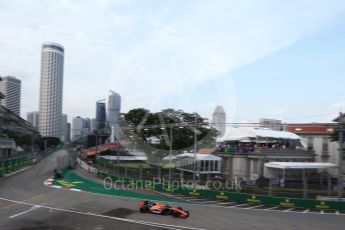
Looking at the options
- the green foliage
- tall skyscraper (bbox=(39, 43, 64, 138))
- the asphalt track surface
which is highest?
tall skyscraper (bbox=(39, 43, 64, 138))

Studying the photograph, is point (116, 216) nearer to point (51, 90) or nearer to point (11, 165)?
point (11, 165)

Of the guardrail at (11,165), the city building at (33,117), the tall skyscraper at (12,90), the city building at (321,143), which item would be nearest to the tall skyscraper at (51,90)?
the city building at (33,117)

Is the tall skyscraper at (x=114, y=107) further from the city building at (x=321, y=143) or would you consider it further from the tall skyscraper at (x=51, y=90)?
the tall skyscraper at (x=51, y=90)

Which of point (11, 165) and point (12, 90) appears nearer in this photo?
point (11, 165)

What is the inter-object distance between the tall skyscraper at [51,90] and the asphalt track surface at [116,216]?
121 m

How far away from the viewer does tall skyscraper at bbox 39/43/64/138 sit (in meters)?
157

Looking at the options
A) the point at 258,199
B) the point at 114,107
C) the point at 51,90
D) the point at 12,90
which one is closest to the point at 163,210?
the point at 258,199

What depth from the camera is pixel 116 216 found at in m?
26.2

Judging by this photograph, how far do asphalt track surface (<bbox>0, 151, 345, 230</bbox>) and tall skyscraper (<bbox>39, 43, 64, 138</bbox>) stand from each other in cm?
12081

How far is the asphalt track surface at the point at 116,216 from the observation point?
76.7 ft

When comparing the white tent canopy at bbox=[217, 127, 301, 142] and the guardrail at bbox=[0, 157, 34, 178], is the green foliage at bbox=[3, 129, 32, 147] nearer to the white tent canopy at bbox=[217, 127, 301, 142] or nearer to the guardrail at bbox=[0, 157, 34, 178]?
the guardrail at bbox=[0, 157, 34, 178]

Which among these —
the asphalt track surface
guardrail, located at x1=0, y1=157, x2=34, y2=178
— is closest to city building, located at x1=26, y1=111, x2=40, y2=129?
guardrail, located at x1=0, y1=157, x2=34, y2=178

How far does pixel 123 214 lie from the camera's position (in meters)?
27.0

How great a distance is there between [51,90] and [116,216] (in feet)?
487
